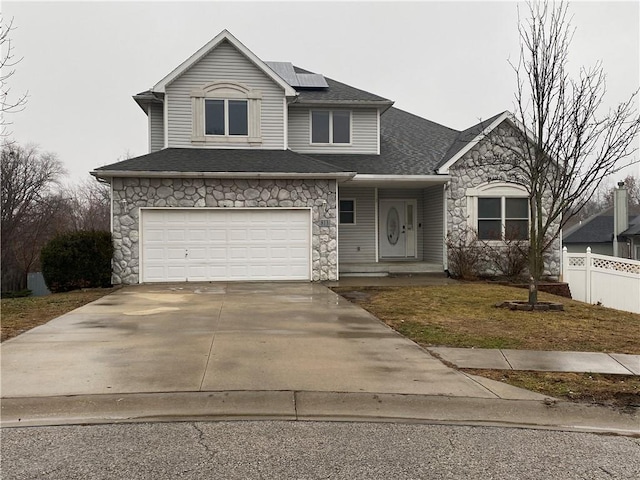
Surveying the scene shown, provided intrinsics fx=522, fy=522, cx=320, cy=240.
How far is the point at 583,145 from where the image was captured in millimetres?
10977

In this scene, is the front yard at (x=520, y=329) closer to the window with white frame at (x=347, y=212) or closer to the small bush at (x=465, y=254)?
the small bush at (x=465, y=254)

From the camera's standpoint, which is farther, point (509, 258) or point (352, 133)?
point (352, 133)

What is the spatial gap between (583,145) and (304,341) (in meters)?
7.42

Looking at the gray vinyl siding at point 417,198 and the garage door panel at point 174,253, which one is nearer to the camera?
the garage door panel at point 174,253

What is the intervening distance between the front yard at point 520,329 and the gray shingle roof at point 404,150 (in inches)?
232

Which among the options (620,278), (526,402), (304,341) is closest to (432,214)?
(620,278)

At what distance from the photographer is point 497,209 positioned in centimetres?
1864

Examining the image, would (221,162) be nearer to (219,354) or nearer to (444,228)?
(444,228)

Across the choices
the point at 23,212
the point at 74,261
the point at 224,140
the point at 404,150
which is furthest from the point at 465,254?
the point at 23,212

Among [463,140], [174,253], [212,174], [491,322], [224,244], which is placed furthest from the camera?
[463,140]

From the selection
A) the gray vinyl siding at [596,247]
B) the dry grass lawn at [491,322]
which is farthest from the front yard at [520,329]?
the gray vinyl siding at [596,247]

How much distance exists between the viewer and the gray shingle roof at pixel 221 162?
15461 millimetres

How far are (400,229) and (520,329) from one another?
11802 mm

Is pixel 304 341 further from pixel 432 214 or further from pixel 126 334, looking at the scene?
pixel 432 214
